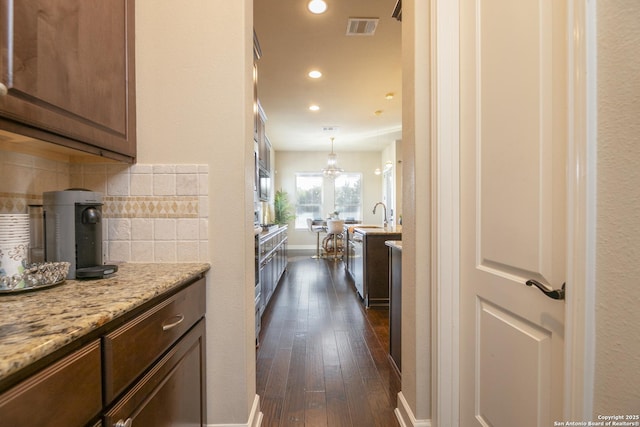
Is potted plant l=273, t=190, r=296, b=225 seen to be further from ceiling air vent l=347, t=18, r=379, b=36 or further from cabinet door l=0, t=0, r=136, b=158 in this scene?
cabinet door l=0, t=0, r=136, b=158

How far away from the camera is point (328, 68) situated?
3736 millimetres

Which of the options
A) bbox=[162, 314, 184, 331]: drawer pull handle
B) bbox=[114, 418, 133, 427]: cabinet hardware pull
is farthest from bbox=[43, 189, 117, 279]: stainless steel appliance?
bbox=[114, 418, 133, 427]: cabinet hardware pull

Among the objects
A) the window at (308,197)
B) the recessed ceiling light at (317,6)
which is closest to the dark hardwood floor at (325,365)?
the recessed ceiling light at (317,6)

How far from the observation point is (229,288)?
53.2 inches

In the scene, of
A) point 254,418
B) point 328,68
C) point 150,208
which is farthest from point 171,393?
point 328,68

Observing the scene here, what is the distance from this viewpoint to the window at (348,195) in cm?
871

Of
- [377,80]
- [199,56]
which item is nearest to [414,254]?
[199,56]

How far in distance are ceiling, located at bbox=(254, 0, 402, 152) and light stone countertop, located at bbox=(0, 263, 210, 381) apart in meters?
2.62

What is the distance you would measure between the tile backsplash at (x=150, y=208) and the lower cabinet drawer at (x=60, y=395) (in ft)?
2.34

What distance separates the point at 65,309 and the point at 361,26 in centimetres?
321

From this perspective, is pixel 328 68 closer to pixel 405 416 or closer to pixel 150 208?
pixel 150 208

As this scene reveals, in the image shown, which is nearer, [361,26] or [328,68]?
[361,26]

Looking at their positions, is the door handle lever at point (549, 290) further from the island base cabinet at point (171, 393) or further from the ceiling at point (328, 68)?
the ceiling at point (328, 68)

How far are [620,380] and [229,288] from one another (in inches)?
51.5
